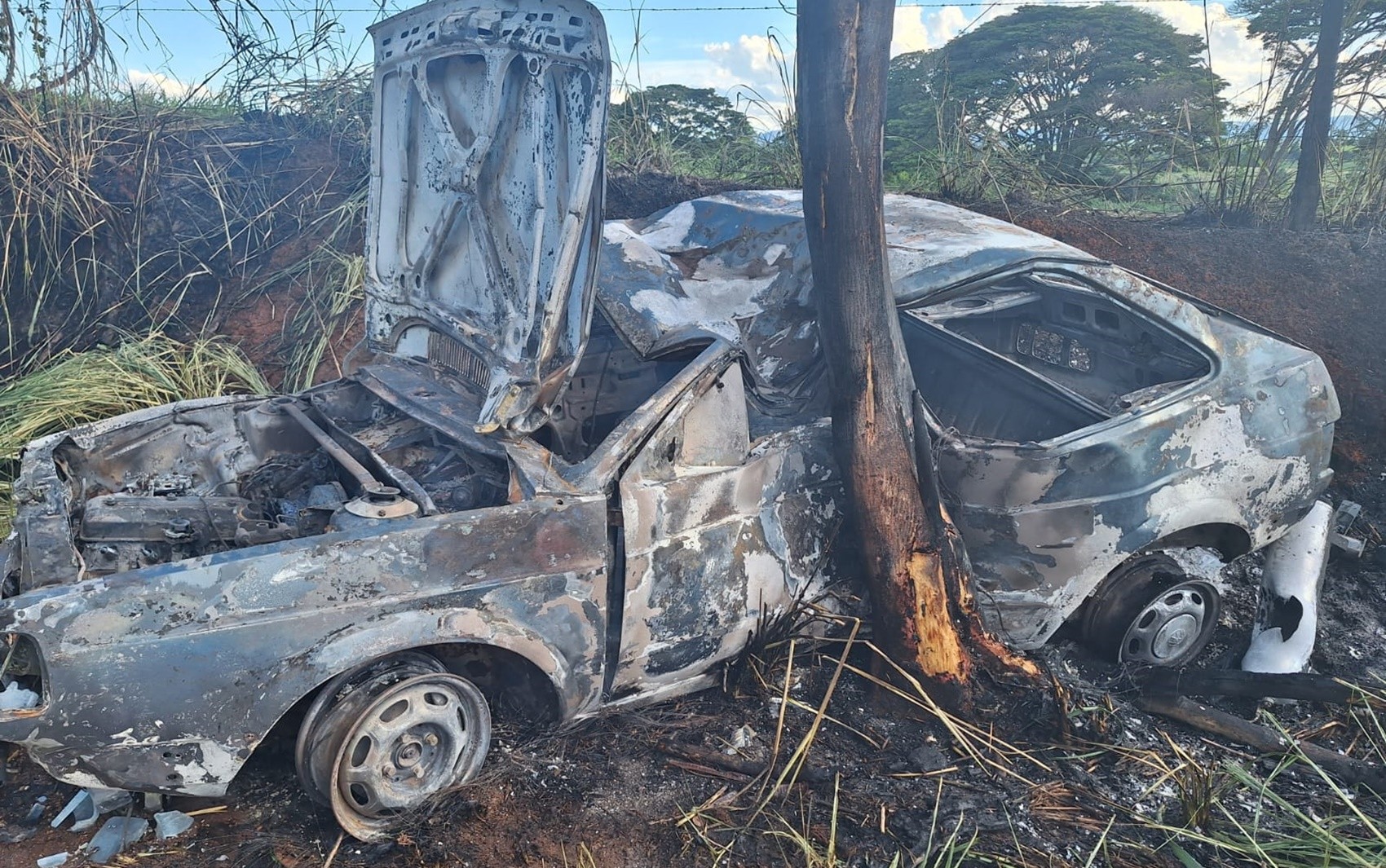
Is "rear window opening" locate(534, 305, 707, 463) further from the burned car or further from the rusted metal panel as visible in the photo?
the rusted metal panel

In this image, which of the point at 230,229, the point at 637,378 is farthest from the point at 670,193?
the point at 637,378

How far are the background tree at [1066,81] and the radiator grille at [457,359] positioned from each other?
672 cm

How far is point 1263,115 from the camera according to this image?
7688 mm

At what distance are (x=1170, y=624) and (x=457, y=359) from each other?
3071 mm

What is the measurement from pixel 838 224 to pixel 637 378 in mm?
1108

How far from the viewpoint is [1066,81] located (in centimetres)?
1204

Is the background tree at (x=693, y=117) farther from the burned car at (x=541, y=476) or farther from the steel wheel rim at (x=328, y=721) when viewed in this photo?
the steel wheel rim at (x=328, y=721)

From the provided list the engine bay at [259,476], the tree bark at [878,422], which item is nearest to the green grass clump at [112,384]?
the engine bay at [259,476]

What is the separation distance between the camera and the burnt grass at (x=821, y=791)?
261cm

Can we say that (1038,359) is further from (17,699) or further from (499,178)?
(17,699)

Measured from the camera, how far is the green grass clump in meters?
4.91

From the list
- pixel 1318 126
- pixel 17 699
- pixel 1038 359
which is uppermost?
pixel 1318 126

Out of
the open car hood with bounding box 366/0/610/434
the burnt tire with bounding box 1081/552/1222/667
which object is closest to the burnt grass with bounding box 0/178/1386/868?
the burnt tire with bounding box 1081/552/1222/667

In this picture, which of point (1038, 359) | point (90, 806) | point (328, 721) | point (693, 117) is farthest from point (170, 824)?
point (693, 117)
